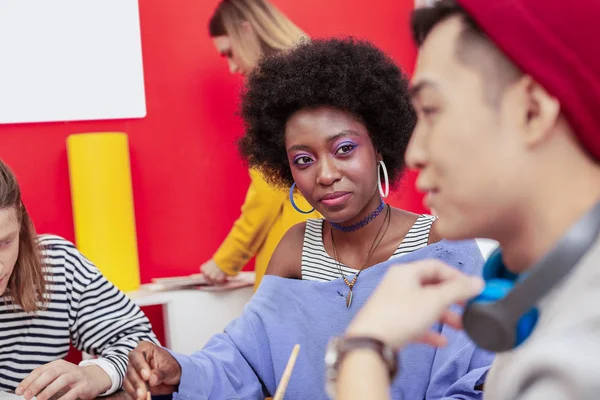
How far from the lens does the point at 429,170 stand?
688 mm

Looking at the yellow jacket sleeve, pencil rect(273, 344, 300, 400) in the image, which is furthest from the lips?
the yellow jacket sleeve

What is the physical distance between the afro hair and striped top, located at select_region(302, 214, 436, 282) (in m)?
0.18

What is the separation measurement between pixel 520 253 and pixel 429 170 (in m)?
0.12

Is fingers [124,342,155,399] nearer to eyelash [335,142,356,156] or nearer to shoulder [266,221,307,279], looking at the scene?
shoulder [266,221,307,279]

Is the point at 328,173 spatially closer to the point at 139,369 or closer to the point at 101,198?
the point at 139,369

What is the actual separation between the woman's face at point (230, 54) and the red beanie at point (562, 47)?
6.27 ft

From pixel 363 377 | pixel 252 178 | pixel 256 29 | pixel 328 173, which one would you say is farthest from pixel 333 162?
pixel 256 29

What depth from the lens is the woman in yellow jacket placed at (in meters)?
2.31

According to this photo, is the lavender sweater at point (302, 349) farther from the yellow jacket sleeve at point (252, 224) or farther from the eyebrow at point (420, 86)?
the yellow jacket sleeve at point (252, 224)

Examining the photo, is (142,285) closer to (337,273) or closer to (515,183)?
(337,273)

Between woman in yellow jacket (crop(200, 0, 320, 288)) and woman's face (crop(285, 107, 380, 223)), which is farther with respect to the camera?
woman in yellow jacket (crop(200, 0, 320, 288))

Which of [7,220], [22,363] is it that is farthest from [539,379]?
[22,363]

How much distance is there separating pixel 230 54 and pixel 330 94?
127 cm

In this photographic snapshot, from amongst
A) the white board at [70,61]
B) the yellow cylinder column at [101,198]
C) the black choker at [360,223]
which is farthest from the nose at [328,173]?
the white board at [70,61]
